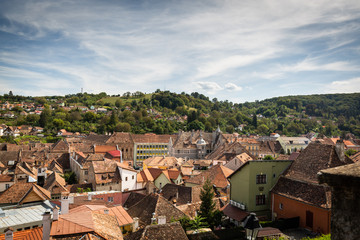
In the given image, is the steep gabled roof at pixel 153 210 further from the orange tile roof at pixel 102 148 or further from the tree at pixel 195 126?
the tree at pixel 195 126

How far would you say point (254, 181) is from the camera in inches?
868

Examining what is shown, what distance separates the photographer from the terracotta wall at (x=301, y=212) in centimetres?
1709

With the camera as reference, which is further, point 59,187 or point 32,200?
point 59,187

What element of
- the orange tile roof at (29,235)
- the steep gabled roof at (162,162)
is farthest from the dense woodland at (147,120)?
the orange tile roof at (29,235)

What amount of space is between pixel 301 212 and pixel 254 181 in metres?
4.36

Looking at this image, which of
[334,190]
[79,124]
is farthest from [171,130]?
[334,190]

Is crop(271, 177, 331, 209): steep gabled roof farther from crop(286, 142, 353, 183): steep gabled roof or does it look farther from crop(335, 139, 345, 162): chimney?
crop(335, 139, 345, 162): chimney

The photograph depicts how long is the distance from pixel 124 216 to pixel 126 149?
5869cm

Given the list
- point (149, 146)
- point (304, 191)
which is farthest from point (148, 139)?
point (304, 191)

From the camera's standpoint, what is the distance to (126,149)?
7819 centimetres

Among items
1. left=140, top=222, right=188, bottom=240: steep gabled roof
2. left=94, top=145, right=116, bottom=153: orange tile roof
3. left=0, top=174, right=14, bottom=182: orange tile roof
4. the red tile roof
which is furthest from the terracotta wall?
left=94, top=145, right=116, bottom=153: orange tile roof

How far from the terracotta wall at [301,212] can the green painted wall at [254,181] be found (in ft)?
3.11

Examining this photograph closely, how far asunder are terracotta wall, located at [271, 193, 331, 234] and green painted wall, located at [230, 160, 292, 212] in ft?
3.11

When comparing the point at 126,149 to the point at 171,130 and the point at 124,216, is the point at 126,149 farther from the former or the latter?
the point at 124,216
